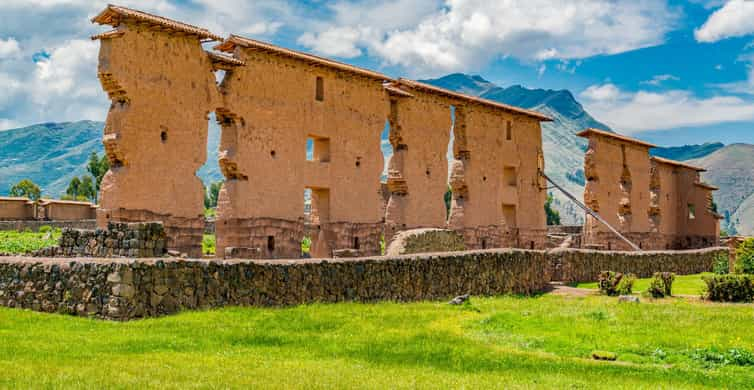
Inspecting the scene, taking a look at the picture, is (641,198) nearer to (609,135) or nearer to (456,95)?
(609,135)

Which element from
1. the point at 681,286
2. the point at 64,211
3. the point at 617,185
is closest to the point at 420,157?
the point at 681,286

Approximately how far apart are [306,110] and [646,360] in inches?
736

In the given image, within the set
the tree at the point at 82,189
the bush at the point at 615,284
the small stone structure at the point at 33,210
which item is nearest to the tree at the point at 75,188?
the tree at the point at 82,189

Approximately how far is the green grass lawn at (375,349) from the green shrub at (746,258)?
762 cm

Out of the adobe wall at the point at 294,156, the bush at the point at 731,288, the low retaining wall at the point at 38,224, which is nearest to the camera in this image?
the bush at the point at 731,288

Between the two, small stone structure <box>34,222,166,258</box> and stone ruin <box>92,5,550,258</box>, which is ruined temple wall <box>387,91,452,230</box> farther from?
small stone structure <box>34,222,166,258</box>

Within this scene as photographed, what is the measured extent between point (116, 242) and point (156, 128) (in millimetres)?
6813

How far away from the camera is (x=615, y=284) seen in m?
22.9

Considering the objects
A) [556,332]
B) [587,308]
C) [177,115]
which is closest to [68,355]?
[556,332]

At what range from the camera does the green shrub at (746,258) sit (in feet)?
76.0

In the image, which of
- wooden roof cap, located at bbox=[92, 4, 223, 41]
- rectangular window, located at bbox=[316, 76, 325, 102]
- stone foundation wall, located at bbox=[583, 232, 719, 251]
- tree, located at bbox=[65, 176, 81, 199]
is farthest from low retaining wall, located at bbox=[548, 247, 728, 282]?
tree, located at bbox=[65, 176, 81, 199]

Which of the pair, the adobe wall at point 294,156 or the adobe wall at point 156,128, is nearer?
the adobe wall at point 156,128

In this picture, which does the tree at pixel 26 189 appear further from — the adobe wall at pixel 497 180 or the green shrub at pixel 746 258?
the green shrub at pixel 746 258

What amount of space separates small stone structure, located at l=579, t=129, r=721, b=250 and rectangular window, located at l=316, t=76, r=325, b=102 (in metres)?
16.2
